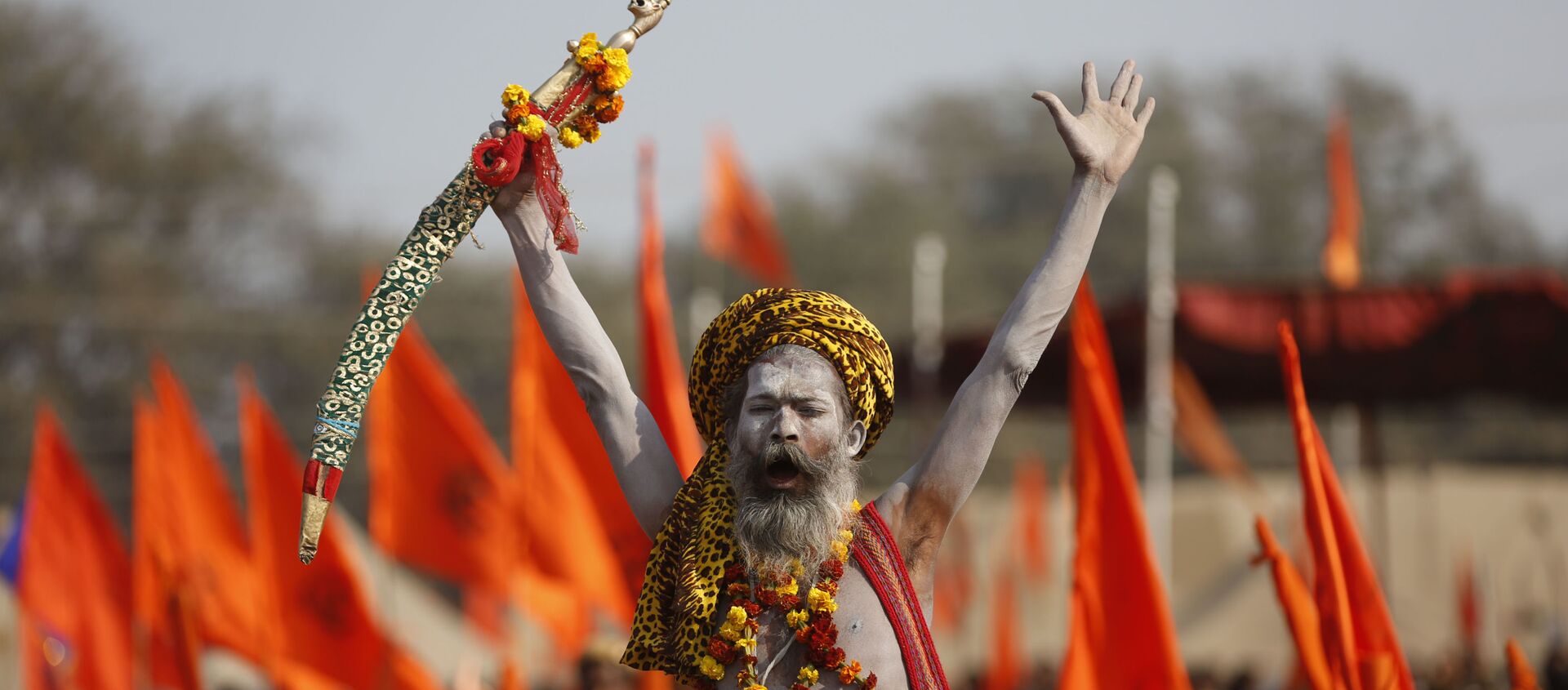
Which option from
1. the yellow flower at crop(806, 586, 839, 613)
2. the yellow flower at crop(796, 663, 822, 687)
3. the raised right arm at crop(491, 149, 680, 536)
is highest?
the raised right arm at crop(491, 149, 680, 536)

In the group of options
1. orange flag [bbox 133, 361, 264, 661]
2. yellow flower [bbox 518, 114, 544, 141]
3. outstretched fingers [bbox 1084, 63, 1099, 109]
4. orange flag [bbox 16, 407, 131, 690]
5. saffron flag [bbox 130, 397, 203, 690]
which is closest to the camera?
yellow flower [bbox 518, 114, 544, 141]

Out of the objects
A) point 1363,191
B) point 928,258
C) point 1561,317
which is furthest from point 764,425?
point 1363,191

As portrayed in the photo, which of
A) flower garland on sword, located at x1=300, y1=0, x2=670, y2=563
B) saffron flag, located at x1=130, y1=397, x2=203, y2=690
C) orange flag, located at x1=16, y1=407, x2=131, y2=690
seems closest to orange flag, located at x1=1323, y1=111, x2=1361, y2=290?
saffron flag, located at x1=130, y1=397, x2=203, y2=690

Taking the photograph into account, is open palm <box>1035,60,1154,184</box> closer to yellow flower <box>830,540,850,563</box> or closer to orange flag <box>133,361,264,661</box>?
yellow flower <box>830,540,850,563</box>

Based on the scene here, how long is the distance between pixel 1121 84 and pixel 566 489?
268 inches

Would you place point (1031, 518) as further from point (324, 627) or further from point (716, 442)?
point (716, 442)

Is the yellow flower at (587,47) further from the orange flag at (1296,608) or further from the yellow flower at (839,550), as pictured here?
the orange flag at (1296,608)

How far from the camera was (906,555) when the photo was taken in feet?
12.5

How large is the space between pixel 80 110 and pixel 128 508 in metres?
7.83

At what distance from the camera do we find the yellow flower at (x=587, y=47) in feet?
12.6

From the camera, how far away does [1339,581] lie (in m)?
4.89

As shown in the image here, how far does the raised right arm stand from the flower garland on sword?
53 mm

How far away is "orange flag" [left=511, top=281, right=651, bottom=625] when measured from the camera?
10062 mm

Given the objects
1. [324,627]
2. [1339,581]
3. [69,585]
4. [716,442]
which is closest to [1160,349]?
[324,627]
